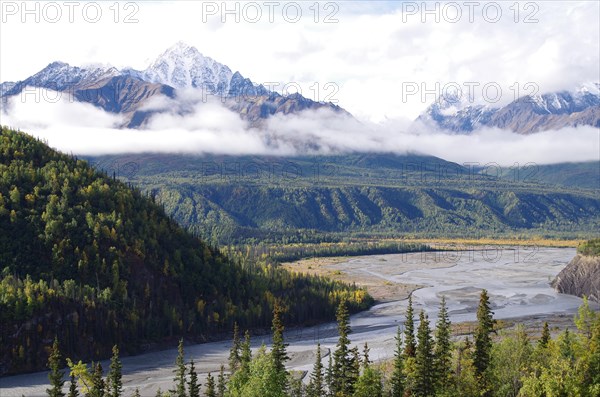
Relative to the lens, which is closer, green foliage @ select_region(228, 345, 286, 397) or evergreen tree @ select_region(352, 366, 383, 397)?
green foliage @ select_region(228, 345, 286, 397)

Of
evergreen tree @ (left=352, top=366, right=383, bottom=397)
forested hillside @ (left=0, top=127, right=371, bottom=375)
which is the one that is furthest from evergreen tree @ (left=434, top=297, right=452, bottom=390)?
forested hillside @ (left=0, top=127, right=371, bottom=375)

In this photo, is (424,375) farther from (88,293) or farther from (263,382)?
(88,293)

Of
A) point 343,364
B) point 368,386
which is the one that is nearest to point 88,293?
point 343,364

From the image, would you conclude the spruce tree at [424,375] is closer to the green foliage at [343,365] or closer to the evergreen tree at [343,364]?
the green foliage at [343,365]

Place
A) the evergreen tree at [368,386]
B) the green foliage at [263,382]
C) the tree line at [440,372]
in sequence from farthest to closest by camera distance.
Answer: the evergreen tree at [368,386] → the tree line at [440,372] → the green foliage at [263,382]

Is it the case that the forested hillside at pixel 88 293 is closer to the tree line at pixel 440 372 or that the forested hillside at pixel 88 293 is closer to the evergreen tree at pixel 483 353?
the tree line at pixel 440 372

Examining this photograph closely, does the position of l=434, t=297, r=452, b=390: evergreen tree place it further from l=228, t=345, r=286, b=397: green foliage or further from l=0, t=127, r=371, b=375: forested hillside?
l=0, t=127, r=371, b=375: forested hillside

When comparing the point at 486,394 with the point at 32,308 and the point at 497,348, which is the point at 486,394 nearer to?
the point at 497,348

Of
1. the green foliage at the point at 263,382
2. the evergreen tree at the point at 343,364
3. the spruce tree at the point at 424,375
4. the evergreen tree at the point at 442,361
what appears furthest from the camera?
the evergreen tree at the point at 442,361

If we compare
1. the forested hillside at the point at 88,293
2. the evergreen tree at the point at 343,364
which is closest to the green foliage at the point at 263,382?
the evergreen tree at the point at 343,364

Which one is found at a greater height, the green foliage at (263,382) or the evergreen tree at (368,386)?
the green foliage at (263,382)

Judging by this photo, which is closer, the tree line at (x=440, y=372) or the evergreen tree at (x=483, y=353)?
the tree line at (x=440, y=372)

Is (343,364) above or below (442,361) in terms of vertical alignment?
above

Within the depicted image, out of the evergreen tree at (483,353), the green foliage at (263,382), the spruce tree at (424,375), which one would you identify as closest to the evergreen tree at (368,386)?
the spruce tree at (424,375)
